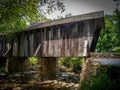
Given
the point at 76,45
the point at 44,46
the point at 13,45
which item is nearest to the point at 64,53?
the point at 76,45

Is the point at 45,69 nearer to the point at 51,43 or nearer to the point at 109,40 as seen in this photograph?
the point at 51,43

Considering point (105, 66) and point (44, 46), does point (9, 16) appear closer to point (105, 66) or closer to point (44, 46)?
point (44, 46)

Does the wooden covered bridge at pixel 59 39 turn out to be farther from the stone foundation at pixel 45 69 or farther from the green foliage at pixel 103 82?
the green foliage at pixel 103 82

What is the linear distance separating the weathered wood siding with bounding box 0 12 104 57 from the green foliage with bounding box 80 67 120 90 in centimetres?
368

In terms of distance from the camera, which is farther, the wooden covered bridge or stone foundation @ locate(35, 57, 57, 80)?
stone foundation @ locate(35, 57, 57, 80)

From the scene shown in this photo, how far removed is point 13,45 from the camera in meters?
23.5

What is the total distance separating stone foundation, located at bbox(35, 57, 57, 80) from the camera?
63.6ft

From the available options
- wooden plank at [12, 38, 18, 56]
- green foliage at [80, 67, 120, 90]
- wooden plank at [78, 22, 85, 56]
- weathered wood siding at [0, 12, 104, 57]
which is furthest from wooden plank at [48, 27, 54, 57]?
green foliage at [80, 67, 120, 90]

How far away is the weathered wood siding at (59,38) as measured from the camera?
49.1 feet

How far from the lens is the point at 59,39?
17.2 metres

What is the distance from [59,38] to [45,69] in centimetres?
368

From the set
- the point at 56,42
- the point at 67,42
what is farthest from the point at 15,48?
the point at 67,42

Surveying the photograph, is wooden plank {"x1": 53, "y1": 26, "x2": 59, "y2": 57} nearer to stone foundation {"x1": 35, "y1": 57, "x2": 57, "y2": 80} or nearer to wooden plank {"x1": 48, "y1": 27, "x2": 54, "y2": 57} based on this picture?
wooden plank {"x1": 48, "y1": 27, "x2": 54, "y2": 57}

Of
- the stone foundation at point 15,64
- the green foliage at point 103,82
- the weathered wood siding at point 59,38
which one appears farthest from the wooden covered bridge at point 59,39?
the green foliage at point 103,82
